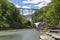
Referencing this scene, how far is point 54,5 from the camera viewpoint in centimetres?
3744

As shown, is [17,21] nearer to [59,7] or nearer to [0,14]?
[0,14]

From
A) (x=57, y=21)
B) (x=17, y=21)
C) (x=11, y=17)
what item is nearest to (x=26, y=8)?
(x=17, y=21)

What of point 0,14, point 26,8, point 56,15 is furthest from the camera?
point 26,8

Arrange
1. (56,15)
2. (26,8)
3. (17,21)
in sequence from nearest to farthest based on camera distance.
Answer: (56,15) < (17,21) < (26,8)

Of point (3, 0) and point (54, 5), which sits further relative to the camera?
point (3, 0)

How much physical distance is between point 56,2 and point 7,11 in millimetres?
32523

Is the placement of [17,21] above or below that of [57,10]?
below

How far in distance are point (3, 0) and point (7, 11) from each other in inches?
162

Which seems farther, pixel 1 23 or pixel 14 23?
pixel 14 23

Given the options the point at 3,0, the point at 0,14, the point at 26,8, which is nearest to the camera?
the point at 0,14

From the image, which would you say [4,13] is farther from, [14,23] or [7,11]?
[14,23]

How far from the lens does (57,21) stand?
41156mm

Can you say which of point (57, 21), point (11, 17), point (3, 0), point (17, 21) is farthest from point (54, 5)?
point (17, 21)

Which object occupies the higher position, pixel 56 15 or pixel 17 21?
pixel 56 15
